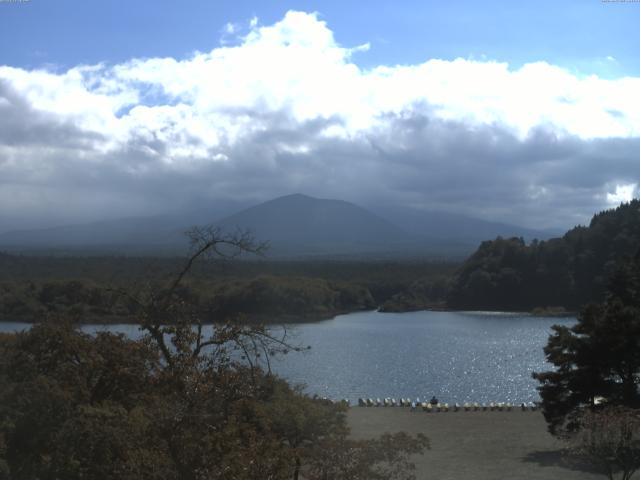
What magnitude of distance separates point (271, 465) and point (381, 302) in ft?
220

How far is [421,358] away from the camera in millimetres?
35750

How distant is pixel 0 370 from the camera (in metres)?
8.93

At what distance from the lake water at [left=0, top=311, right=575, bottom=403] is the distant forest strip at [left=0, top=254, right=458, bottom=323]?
1.63 meters

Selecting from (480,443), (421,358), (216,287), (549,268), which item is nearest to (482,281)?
(549,268)

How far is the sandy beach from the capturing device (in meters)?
13.6

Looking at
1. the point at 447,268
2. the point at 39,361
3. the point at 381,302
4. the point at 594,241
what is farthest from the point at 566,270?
the point at 39,361

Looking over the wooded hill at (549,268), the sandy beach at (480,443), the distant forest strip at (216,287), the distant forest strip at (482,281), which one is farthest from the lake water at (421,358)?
the wooded hill at (549,268)

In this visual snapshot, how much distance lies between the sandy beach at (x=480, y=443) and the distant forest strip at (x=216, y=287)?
4634 mm

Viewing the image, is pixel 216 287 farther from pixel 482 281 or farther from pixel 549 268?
pixel 549 268

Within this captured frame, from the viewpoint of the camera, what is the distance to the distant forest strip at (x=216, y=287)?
37.2 feet

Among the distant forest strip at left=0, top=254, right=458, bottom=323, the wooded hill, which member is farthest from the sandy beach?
the wooded hill

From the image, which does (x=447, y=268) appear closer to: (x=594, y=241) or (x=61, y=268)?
(x=594, y=241)

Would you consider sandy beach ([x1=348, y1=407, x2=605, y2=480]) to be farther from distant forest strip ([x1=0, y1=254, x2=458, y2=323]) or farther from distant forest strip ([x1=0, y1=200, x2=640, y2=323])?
distant forest strip ([x1=0, y1=200, x2=640, y2=323])

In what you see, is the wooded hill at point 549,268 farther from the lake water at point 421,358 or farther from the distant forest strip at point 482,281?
the lake water at point 421,358
